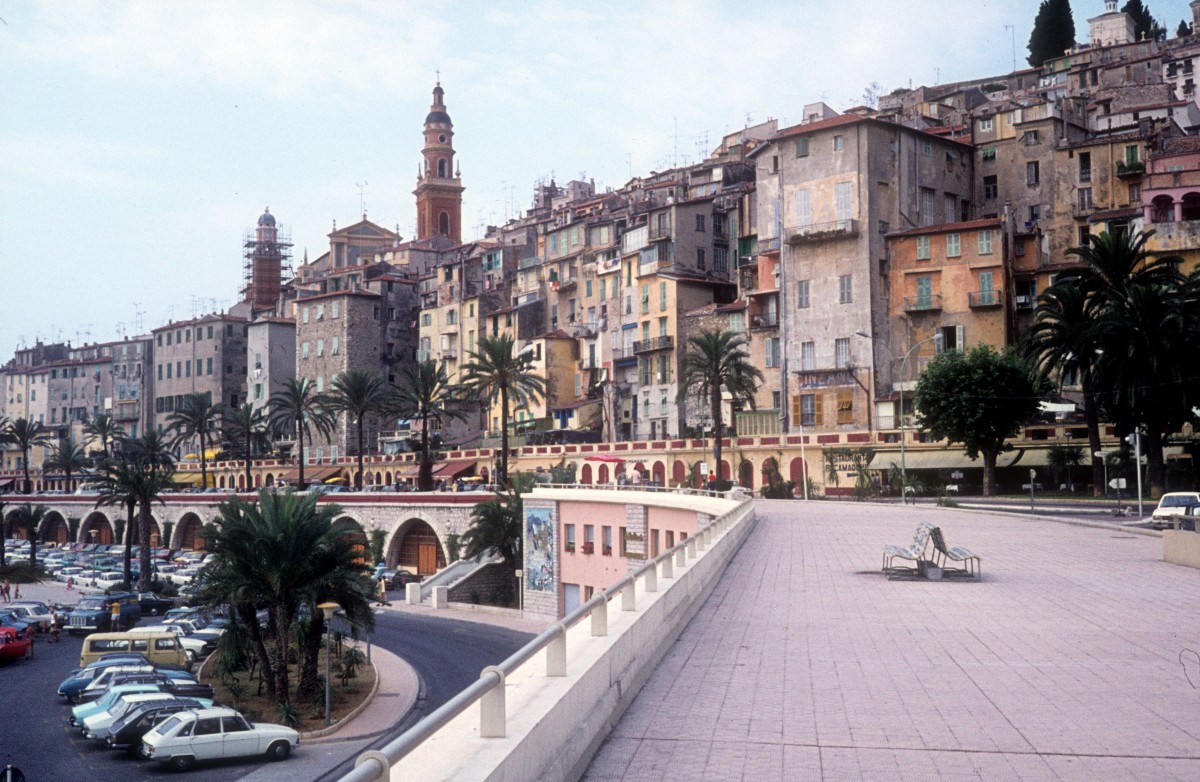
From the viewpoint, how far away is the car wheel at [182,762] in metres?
29.4

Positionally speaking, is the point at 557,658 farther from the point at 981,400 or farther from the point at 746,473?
the point at 746,473

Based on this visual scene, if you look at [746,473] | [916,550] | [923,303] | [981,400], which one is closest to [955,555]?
[916,550]

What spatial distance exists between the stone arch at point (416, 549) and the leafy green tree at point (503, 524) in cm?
1103

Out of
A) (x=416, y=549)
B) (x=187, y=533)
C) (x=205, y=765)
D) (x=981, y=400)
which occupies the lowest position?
(x=205, y=765)

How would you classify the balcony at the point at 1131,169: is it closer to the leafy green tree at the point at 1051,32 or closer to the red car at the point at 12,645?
the leafy green tree at the point at 1051,32

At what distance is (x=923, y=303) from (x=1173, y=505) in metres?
35.7

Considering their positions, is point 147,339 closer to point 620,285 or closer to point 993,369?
point 620,285

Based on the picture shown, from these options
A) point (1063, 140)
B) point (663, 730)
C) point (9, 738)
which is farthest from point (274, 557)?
point (1063, 140)

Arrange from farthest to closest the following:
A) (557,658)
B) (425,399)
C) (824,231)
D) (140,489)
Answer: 1. (425,399)
2. (824,231)
3. (140,489)
4. (557,658)

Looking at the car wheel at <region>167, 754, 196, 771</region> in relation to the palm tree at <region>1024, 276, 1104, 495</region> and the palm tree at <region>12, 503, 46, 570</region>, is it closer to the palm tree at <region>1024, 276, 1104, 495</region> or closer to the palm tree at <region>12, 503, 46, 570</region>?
the palm tree at <region>1024, 276, 1104, 495</region>

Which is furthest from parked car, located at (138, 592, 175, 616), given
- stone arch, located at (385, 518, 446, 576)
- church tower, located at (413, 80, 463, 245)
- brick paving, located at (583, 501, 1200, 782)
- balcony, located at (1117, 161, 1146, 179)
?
church tower, located at (413, 80, 463, 245)

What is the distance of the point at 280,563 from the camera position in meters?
36.8

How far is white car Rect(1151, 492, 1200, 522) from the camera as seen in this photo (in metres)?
34.1

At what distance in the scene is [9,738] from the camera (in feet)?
111
